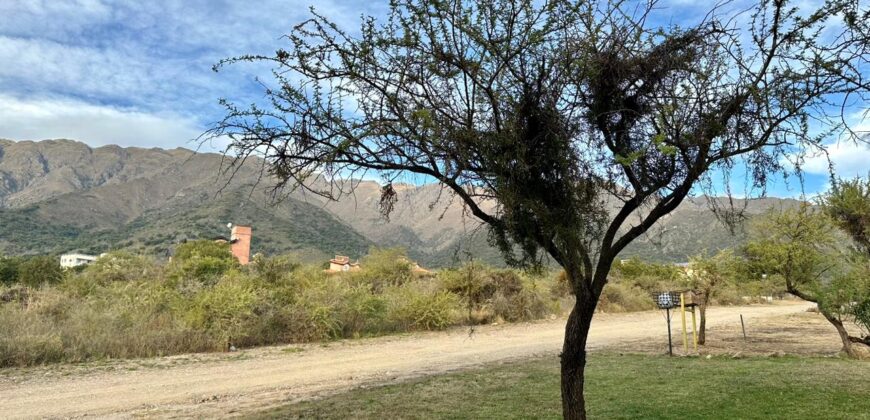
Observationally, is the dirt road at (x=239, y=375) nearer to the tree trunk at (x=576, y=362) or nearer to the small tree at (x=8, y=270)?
the tree trunk at (x=576, y=362)

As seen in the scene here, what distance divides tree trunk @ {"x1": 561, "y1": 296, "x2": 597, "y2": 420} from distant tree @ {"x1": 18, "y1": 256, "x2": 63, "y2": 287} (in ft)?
81.4

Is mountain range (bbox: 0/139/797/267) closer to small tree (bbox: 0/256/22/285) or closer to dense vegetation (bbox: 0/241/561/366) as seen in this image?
dense vegetation (bbox: 0/241/561/366)

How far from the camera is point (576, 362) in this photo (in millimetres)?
5570

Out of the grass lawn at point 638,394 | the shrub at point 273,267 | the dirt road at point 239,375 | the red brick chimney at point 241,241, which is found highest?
the red brick chimney at point 241,241

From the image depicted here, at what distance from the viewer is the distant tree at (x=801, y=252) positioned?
49.2 feet

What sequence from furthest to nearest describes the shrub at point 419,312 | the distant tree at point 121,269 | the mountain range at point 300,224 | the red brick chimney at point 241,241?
the red brick chimney at point 241,241 → the distant tree at point 121,269 → the shrub at point 419,312 → the mountain range at point 300,224

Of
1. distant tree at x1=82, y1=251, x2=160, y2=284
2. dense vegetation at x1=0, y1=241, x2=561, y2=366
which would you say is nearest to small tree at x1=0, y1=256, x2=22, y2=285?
dense vegetation at x1=0, y1=241, x2=561, y2=366

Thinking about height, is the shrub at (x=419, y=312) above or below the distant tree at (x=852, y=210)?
below

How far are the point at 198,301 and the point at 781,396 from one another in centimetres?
1449

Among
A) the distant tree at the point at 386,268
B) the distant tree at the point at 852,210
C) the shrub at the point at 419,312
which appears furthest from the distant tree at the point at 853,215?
the distant tree at the point at 386,268

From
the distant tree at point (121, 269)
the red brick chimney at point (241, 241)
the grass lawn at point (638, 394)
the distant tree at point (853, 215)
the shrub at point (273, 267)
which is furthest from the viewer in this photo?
the red brick chimney at point (241, 241)

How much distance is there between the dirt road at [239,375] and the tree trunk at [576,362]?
5085 mm

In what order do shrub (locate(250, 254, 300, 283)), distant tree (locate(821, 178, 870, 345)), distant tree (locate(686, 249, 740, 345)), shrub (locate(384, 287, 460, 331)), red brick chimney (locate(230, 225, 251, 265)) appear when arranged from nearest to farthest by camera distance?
distant tree (locate(821, 178, 870, 345)) → distant tree (locate(686, 249, 740, 345)) → shrub (locate(250, 254, 300, 283)) → shrub (locate(384, 287, 460, 331)) → red brick chimney (locate(230, 225, 251, 265))

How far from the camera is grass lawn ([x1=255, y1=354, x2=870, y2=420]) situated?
7.72m
